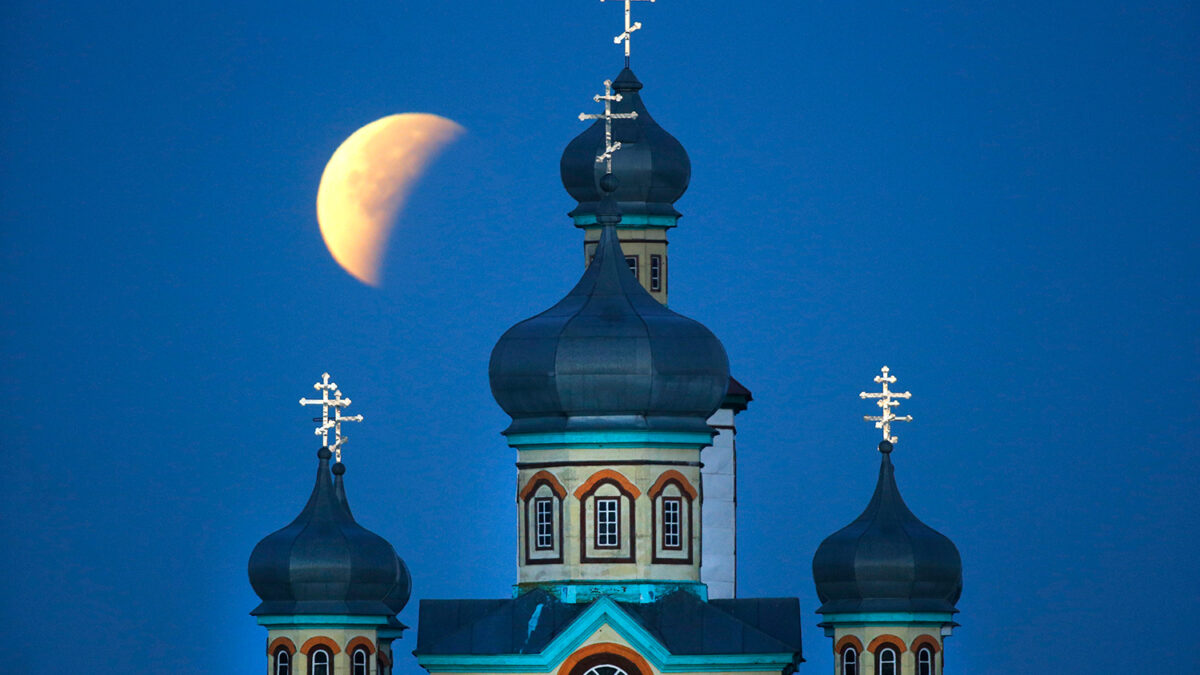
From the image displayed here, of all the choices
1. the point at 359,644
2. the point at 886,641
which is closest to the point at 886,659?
the point at 886,641

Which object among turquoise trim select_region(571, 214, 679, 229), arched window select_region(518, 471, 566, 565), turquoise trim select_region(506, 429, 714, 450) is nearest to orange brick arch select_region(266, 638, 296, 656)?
arched window select_region(518, 471, 566, 565)

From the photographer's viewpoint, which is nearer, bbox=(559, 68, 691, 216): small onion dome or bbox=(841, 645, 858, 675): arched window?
bbox=(841, 645, 858, 675): arched window

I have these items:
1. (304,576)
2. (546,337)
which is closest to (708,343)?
(546,337)

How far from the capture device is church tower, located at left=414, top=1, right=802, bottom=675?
77.9m

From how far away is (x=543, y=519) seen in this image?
79.5 m

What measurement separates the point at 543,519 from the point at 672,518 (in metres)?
2.12

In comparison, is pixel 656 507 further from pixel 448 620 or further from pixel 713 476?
pixel 713 476

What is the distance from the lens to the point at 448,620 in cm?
8000

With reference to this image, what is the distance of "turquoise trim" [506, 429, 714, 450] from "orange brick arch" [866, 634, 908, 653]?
14.3ft

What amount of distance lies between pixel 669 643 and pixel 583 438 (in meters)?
3.77

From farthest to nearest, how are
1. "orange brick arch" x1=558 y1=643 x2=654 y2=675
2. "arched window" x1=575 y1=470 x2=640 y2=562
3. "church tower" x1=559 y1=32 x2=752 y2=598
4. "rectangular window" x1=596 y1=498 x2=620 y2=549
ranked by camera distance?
"church tower" x1=559 y1=32 x2=752 y2=598, "rectangular window" x1=596 y1=498 x2=620 y2=549, "arched window" x1=575 y1=470 x2=640 y2=562, "orange brick arch" x1=558 y1=643 x2=654 y2=675

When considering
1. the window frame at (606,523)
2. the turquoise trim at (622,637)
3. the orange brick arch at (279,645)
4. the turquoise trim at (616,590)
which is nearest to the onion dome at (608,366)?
the window frame at (606,523)

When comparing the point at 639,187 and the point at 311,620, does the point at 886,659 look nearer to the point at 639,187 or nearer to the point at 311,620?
the point at 311,620

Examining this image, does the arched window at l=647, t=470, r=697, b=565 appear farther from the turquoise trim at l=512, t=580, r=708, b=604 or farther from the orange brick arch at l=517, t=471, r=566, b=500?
the orange brick arch at l=517, t=471, r=566, b=500
